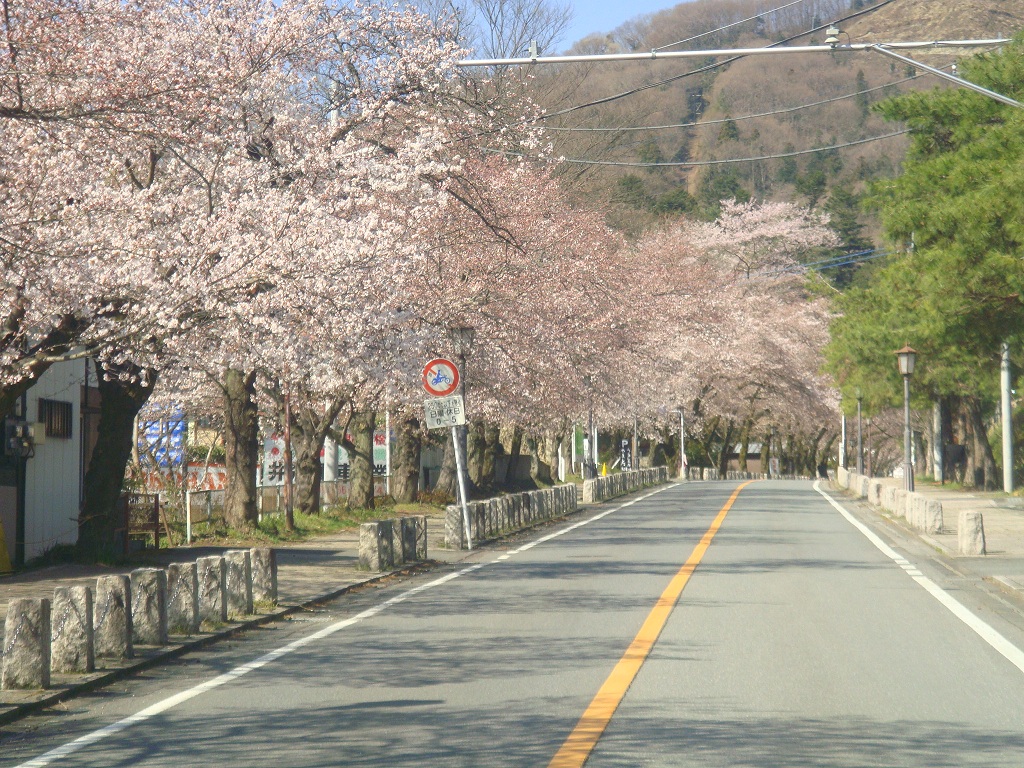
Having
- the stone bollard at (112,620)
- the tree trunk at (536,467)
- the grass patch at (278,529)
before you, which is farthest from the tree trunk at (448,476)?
the stone bollard at (112,620)

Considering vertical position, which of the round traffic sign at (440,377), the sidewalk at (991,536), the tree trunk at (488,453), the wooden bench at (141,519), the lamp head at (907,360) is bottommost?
the sidewalk at (991,536)

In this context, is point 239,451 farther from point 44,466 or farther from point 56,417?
point 44,466

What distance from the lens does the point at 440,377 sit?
20.2 metres

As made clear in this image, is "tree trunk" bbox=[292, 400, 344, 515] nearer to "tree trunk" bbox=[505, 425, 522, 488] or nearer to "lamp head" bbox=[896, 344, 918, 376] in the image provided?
"tree trunk" bbox=[505, 425, 522, 488]

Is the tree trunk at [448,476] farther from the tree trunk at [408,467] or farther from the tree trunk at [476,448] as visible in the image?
the tree trunk at [408,467]

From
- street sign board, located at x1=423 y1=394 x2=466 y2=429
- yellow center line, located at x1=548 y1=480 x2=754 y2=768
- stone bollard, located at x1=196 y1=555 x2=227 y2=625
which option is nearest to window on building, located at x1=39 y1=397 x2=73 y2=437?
street sign board, located at x1=423 y1=394 x2=466 y2=429

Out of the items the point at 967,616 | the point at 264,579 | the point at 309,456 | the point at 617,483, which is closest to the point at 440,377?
the point at 264,579

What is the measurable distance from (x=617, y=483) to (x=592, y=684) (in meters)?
36.5

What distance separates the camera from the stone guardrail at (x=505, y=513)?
20984 mm

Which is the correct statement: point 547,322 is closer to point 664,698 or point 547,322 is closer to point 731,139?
point 664,698

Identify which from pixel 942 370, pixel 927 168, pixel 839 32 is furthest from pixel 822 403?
pixel 839 32

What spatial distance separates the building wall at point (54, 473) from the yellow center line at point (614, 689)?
32.4 ft

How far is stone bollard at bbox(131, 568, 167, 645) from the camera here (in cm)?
1026

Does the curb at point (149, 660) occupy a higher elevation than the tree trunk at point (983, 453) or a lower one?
lower
